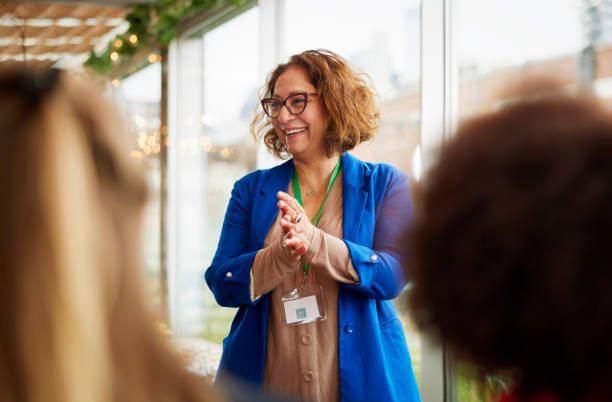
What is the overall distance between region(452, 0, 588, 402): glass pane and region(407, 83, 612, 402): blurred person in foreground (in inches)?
63.0

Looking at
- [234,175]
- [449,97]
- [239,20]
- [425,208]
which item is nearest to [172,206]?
[234,175]

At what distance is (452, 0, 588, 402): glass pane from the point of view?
2669 mm

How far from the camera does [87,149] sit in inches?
Result: 27.7

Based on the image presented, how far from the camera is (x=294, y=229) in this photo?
2.03 metres

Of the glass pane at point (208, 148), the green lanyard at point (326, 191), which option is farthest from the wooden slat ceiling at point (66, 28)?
the green lanyard at point (326, 191)

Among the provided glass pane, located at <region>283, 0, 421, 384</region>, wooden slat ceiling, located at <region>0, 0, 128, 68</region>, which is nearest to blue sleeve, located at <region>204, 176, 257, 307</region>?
glass pane, located at <region>283, 0, 421, 384</region>

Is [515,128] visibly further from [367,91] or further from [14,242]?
[367,91]

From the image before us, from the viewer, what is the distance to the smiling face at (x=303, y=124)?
2289 millimetres

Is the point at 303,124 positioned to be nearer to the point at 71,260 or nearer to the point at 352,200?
the point at 352,200

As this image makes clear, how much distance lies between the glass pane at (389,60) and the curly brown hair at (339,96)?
0.91m

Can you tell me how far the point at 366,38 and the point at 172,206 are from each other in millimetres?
3915

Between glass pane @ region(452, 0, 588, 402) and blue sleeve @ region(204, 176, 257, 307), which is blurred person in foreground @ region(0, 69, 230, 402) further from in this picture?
glass pane @ region(452, 0, 588, 402)

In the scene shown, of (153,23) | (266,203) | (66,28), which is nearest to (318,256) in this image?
(266,203)

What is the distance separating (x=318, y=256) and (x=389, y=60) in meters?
2.12
